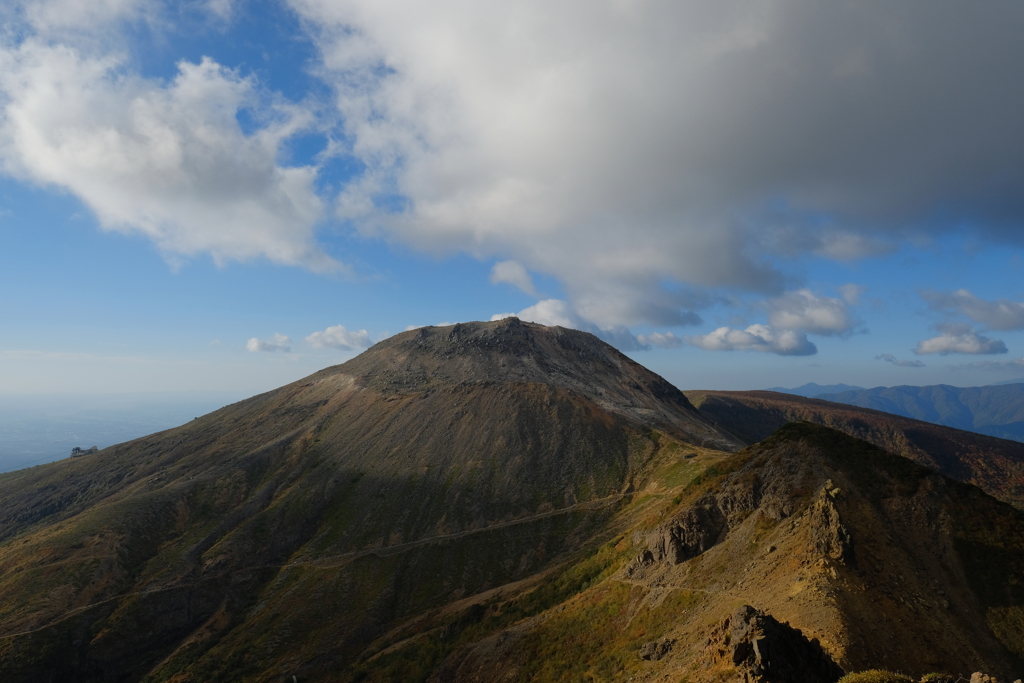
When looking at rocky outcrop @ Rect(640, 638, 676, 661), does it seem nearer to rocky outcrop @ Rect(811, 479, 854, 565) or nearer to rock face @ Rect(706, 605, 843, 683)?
rock face @ Rect(706, 605, 843, 683)

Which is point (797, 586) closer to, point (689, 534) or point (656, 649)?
point (656, 649)

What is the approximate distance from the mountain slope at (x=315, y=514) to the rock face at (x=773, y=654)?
1743 inches

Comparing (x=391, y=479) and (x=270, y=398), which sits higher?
(x=270, y=398)

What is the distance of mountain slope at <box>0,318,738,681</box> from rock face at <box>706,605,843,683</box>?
145ft

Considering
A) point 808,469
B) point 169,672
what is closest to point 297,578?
point 169,672

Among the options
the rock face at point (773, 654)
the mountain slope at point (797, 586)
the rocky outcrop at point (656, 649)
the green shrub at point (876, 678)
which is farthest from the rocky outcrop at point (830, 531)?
the green shrub at point (876, 678)

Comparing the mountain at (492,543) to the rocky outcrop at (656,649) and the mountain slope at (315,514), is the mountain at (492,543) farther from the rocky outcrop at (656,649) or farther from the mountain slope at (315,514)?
the mountain slope at (315,514)

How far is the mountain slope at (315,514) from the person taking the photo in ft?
201

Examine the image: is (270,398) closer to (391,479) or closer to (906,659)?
(391,479)

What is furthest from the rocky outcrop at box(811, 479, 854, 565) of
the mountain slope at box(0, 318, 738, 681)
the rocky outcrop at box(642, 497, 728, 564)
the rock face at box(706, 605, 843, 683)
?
the mountain slope at box(0, 318, 738, 681)

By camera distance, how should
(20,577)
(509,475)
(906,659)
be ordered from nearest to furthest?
(906,659) → (20,577) → (509,475)

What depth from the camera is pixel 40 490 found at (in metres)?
102

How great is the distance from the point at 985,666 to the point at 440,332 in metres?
123

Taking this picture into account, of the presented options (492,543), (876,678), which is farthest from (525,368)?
(876,678)
